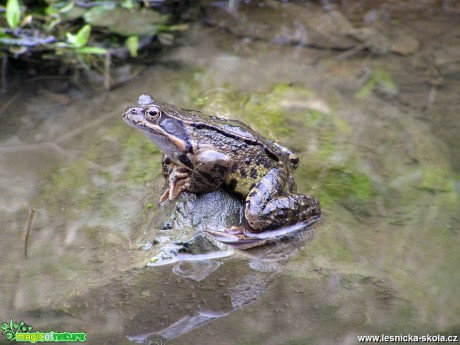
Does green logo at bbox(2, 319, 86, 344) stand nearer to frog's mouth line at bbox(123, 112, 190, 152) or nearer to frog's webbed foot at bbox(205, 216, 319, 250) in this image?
frog's webbed foot at bbox(205, 216, 319, 250)

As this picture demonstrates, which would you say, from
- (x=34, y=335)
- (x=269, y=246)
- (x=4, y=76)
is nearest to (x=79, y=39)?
(x=4, y=76)

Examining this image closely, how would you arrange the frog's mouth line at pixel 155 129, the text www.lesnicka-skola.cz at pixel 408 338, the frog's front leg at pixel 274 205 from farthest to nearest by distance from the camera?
1. the frog's mouth line at pixel 155 129
2. the frog's front leg at pixel 274 205
3. the text www.lesnicka-skola.cz at pixel 408 338

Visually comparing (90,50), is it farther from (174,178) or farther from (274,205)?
(274,205)

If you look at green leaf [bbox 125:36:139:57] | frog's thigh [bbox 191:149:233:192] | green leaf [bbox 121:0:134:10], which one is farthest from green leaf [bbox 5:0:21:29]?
frog's thigh [bbox 191:149:233:192]

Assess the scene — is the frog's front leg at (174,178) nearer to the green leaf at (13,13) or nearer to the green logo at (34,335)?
the green logo at (34,335)

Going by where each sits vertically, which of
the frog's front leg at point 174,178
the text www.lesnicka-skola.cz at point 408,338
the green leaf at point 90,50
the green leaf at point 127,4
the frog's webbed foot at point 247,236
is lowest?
the text www.lesnicka-skola.cz at point 408,338

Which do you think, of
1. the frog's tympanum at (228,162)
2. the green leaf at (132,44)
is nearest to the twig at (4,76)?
the green leaf at (132,44)
